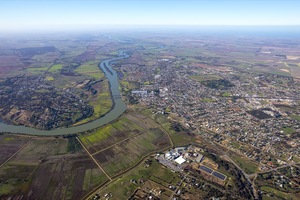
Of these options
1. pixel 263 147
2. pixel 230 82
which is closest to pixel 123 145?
pixel 263 147

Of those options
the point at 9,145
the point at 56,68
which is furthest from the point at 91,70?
the point at 9,145

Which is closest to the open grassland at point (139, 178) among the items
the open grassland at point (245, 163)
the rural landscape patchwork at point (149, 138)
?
the rural landscape patchwork at point (149, 138)

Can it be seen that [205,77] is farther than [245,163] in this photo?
Yes

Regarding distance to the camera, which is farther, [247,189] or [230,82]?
[230,82]

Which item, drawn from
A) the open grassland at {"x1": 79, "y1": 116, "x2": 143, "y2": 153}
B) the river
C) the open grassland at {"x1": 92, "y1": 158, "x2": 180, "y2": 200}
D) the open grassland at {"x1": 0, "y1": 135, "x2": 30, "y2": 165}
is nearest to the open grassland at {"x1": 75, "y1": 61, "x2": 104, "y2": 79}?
the river

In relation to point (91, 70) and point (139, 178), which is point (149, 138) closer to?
point (139, 178)

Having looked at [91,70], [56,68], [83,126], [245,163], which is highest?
[91,70]

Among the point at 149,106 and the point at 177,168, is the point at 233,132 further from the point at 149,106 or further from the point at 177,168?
the point at 149,106
